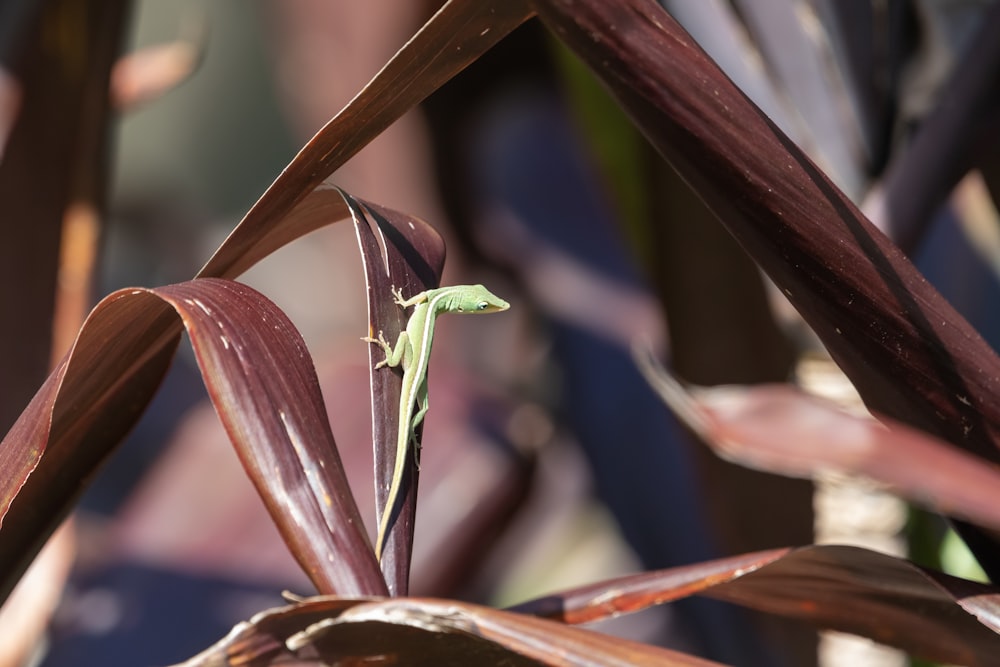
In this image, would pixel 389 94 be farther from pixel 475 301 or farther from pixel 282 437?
pixel 475 301

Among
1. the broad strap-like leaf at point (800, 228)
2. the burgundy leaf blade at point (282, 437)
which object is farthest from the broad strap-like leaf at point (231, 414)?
the broad strap-like leaf at point (800, 228)

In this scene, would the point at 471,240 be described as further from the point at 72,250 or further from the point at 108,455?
the point at 108,455

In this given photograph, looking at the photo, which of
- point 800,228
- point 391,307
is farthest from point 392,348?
point 800,228

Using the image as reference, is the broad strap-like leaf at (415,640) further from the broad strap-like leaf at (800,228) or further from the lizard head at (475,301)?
the lizard head at (475,301)

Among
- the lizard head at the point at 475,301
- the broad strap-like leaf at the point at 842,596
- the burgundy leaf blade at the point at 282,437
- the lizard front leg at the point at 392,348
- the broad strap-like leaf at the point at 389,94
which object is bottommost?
the broad strap-like leaf at the point at 842,596

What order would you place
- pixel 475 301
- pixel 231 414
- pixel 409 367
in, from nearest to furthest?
1. pixel 231 414
2. pixel 409 367
3. pixel 475 301

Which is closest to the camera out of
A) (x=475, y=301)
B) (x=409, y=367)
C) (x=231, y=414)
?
(x=231, y=414)

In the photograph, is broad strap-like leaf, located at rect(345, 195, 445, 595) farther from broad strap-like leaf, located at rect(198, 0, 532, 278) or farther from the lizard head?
the lizard head

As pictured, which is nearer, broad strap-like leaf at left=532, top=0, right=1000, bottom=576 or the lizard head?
broad strap-like leaf at left=532, top=0, right=1000, bottom=576

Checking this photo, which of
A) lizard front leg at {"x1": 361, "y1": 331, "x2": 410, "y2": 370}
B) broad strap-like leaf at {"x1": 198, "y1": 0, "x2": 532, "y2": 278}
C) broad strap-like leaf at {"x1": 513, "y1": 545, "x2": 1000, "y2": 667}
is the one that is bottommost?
broad strap-like leaf at {"x1": 513, "y1": 545, "x2": 1000, "y2": 667}

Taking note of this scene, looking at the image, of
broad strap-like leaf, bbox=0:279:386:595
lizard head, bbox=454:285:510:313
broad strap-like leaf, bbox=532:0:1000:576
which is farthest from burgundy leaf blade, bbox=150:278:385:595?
lizard head, bbox=454:285:510:313

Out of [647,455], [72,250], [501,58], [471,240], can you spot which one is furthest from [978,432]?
[501,58]
